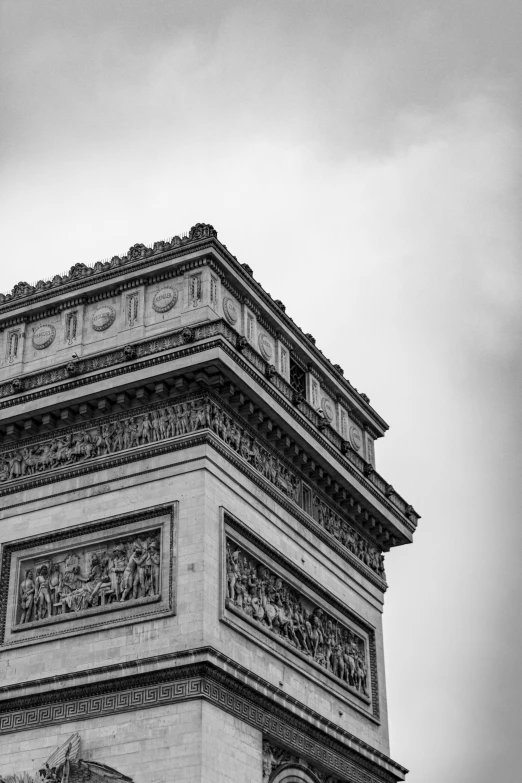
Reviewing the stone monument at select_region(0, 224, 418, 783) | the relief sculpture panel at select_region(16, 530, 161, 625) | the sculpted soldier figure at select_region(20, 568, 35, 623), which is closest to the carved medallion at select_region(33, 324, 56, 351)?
the stone monument at select_region(0, 224, 418, 783)

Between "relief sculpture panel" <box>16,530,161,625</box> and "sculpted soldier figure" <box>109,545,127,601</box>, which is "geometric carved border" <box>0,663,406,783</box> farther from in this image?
"sculpted soldier figure" <box>109,545,127,601</box>

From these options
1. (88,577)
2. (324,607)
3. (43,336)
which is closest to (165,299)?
(43,336)

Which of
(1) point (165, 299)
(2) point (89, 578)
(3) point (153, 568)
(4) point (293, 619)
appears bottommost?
(3) point (153, 568)

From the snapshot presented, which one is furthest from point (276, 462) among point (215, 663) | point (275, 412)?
point (215, 663)

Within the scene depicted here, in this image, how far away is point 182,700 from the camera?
25.2m

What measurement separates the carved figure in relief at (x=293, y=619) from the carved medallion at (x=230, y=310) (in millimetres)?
5584

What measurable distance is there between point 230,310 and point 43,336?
15.1ft

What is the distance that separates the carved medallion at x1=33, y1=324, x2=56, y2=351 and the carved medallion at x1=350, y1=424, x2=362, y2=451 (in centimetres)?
906

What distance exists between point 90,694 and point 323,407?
37.9ft

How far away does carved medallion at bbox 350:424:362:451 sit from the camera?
36.3 metres

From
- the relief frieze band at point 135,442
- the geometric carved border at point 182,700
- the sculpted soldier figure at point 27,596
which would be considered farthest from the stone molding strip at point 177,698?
the relief frieze band at point 135,442

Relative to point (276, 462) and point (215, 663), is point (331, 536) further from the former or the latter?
point (215, 663)

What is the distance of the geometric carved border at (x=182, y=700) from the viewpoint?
25359 millimetres

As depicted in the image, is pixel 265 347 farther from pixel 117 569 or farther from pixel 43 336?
pixel 117 569
